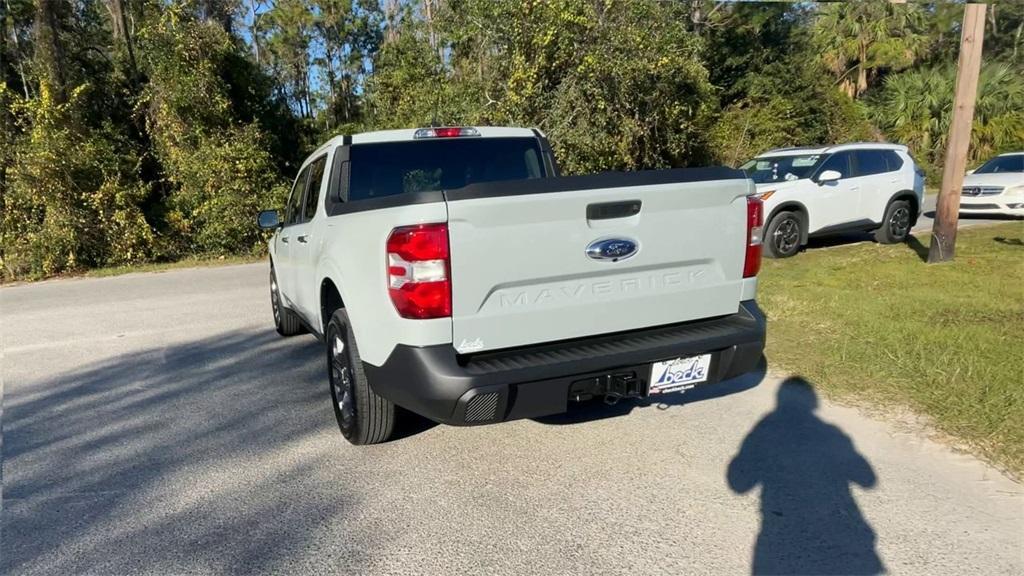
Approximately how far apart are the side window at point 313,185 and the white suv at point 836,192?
6.72 m

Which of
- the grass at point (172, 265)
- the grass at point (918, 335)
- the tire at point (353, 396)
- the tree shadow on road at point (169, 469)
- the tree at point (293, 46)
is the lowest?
the grass at point (172, 265)

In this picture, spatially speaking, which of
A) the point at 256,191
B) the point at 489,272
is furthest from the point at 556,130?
the point at 489,272

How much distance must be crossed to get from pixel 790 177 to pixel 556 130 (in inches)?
183

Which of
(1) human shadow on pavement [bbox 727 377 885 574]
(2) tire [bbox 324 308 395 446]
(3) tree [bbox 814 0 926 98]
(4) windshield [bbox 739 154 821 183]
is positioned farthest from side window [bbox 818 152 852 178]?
(3) tree [bbox 814 0 926 98]

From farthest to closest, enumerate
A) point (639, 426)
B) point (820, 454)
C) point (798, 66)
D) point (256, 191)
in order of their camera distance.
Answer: point (798, 66), point (256, 191), point (639, 426), point (820, 454)

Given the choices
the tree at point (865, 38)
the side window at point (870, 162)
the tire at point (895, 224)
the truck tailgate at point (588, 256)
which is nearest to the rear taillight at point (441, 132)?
the truck tailgate at point (588, 256)

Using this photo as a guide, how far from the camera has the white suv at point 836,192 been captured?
9.68 m

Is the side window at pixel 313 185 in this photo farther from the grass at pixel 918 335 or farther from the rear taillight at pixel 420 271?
the grass at pixel 918 335

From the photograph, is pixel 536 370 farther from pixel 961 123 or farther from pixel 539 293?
pixel 961 123

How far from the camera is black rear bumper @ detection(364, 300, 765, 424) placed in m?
3.00

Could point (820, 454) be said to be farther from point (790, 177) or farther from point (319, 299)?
point (790, 177)

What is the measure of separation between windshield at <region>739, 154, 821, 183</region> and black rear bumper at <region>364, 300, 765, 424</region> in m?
7.32

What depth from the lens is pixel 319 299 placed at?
4.27m

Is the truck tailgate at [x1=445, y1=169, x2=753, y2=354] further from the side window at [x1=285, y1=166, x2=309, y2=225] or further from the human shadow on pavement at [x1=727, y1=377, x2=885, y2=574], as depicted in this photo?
the side window at [x1=285, y1=166, x2=309, y2=225]
